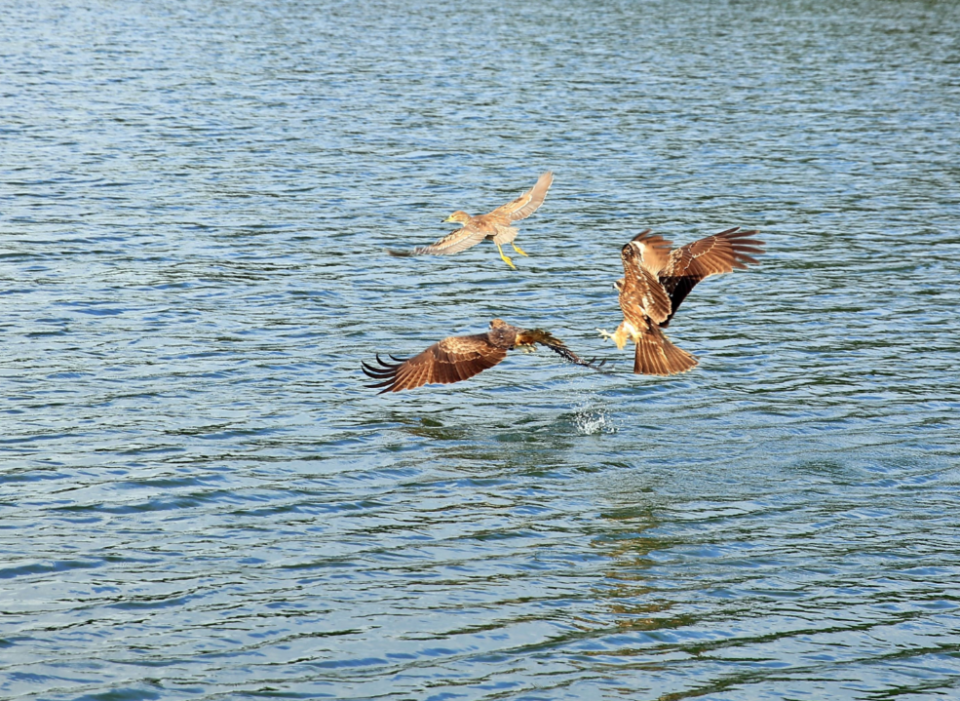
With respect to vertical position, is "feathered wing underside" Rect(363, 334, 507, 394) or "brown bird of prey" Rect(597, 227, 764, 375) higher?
"brown bird of prey" Rect(597, 227, 764, 375)

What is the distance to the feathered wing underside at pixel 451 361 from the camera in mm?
11719

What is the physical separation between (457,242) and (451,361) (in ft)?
4.46

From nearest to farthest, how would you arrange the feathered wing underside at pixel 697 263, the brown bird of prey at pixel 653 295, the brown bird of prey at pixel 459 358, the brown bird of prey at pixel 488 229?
the brown bird of prey at pixel 653 295 → the brown bird of prey at pixel 459 358 → the feathered wing underside at pixel 697 263 → the brown bird of prey at pixel 488 229

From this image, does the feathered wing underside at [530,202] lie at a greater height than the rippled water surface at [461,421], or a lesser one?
greater

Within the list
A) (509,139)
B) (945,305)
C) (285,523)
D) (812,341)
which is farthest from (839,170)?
(285,523)

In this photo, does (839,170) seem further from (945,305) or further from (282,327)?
(282,327)

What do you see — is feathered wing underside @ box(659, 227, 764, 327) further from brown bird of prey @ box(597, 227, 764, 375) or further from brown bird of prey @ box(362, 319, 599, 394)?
brown bird of prey @ box(362, 319, 599, 394)

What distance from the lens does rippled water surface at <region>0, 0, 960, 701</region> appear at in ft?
26.7

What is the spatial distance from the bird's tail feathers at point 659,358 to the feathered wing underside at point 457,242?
2.06 m

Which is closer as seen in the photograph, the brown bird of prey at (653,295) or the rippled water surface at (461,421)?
the rippled water surface at (461,421)

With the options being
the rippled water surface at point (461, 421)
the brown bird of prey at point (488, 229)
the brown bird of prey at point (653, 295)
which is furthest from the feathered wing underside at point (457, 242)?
the brown bird of prey at point (653, 295)

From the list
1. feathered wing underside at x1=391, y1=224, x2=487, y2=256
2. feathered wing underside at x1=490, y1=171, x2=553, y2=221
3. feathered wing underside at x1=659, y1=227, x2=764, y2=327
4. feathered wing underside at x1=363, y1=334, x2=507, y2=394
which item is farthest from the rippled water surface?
feathered wing underside at x1=490, y1=171, x2=553, y2=221

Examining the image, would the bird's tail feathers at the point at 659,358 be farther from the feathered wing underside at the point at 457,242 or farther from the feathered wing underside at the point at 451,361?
the feathered wing underside at the point at 457,242

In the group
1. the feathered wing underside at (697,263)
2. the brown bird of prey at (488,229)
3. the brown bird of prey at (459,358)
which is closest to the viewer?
the brown bird of prey at (459,358)
